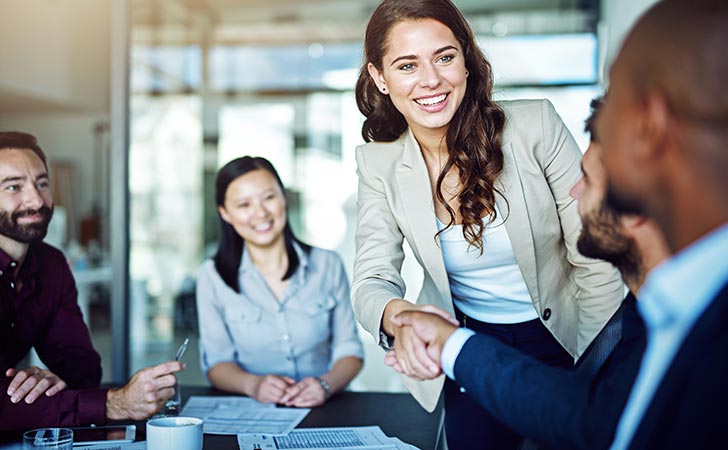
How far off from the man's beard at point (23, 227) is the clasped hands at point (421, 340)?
1.04 meters

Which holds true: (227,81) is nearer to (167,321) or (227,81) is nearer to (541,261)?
(167,321)

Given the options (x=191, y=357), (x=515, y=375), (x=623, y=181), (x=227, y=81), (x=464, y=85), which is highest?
(x=227, y=81)

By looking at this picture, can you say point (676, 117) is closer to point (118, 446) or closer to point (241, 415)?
point (118, 446)

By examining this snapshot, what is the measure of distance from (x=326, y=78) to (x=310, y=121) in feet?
1.36

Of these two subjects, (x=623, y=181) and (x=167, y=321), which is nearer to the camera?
(x=623, y=181)

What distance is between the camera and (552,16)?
6.00 metres

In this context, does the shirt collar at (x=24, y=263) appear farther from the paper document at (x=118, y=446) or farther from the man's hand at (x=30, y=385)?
the paper document at (x=118, y=446)

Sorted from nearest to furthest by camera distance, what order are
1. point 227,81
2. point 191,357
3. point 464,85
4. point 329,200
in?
point 464,85
point 191,357
point 329,200
point 227,81

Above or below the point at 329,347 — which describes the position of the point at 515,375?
above

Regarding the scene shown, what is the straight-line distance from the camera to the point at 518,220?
1962 mm

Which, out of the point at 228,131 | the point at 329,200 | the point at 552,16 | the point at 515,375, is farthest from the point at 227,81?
the point at 515,375

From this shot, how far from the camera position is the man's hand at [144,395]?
5.65 ft

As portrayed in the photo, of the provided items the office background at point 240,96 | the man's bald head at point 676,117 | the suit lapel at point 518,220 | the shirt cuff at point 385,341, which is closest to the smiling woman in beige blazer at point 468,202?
the suit lapel at point 518,220

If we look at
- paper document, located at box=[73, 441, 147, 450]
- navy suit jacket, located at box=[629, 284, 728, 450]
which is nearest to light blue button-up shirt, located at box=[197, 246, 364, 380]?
paper document, located at box=[73, 441, 147, 450]
